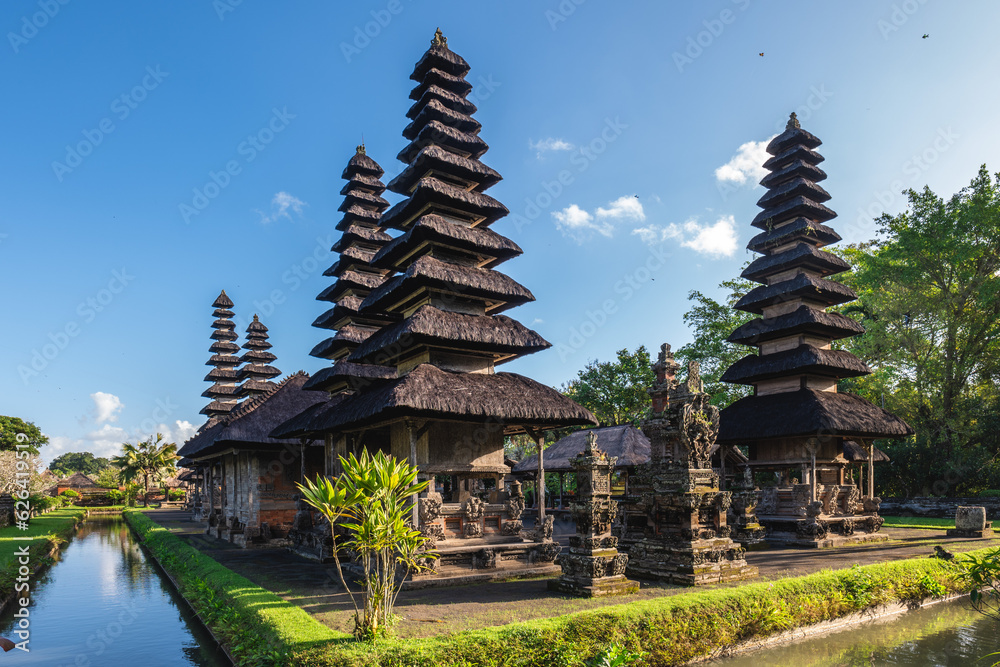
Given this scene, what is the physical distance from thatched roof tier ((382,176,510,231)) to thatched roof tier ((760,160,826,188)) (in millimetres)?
13800

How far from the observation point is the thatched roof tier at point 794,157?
25141 mm

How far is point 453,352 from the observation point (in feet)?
54.2

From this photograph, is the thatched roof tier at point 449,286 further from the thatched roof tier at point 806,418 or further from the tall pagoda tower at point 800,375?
the tall pagoda tower at point 800,375

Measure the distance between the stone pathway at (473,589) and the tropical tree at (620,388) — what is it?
17.7m

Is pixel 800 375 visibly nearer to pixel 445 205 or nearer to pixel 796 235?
pixel 796 235

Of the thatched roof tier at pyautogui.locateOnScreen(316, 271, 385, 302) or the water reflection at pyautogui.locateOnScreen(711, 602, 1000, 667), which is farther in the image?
the thatched roof tier at pyautogui.locateOnScreen(316, 271, 385, 302)

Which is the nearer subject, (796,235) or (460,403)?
(460,403)

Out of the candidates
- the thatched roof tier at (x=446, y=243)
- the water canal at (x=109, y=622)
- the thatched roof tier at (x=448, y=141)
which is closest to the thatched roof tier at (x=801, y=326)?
the thatched roof tier at (x=446, y=243)

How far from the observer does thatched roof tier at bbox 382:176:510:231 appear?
55.9ft

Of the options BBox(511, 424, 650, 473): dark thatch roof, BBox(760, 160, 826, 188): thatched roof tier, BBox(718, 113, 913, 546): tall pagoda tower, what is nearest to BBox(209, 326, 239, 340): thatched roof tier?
BBox(511, 424, 650, 473): dark thatch roof

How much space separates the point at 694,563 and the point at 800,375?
12.7 metres

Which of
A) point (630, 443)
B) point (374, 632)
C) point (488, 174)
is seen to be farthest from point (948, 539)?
point (374, 632)

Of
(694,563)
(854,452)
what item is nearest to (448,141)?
(694,563)

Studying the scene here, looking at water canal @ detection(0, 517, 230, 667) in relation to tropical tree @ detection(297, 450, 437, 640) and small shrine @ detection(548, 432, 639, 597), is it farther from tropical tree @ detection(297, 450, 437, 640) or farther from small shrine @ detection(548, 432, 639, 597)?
small shrine @ detection(548, 432, 639, 597)
